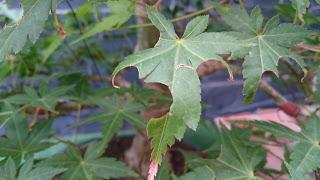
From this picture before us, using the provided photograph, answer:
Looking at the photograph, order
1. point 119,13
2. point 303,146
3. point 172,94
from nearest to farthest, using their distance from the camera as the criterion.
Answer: point 172,94
point 303,146
point 119,13

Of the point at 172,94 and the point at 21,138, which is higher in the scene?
the point at 172,94

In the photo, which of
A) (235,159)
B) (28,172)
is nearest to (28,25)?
(28,172)

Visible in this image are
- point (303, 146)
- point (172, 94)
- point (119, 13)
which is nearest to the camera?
point (172, 94)

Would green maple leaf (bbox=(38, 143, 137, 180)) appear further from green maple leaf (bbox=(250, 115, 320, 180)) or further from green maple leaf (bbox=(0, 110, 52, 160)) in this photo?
green maple leaf (bbox=(250, 115, 320, 180))

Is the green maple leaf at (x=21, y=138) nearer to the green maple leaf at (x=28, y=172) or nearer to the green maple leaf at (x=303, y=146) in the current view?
the green maple leaf at (x=28, y=172)

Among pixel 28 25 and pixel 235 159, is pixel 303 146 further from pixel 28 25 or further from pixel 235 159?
pixel 28 25

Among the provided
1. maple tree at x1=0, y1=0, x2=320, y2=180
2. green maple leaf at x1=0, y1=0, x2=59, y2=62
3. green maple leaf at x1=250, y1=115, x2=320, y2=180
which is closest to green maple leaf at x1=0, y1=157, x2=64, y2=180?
maple tree at x1=0, y1=0, x2=320, y2=180

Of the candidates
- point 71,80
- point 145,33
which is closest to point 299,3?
point 145,33
